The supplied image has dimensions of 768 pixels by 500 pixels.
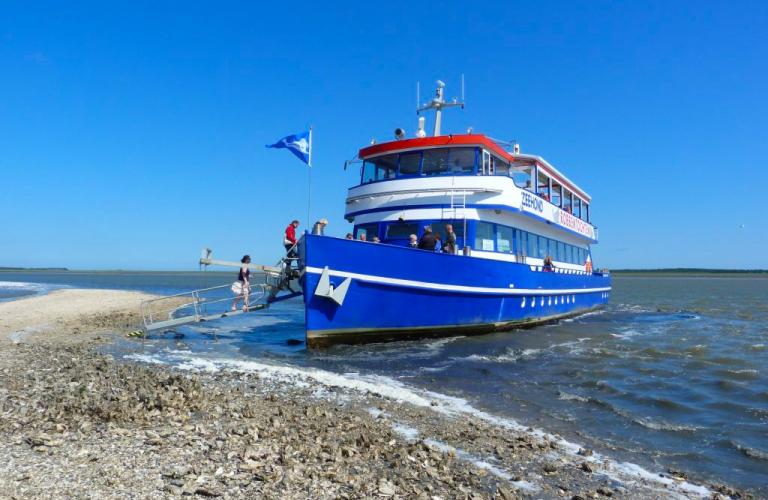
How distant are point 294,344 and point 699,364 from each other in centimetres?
917

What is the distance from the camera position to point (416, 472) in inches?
178

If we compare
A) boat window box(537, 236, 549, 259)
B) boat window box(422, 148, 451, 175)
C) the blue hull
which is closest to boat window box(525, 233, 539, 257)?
boat window box(537, 236, 549, 259)

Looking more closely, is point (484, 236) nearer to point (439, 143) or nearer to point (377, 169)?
point (439, 143)

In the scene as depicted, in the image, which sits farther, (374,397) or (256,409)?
(374,397)

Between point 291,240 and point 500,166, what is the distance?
7181mm

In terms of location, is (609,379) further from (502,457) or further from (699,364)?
(502,457)

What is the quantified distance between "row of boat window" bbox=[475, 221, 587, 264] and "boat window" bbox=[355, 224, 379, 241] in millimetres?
2784

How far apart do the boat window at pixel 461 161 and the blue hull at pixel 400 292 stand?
2.67 m

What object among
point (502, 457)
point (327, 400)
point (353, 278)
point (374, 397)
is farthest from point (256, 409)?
point (353, 278)

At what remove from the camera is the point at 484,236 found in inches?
577

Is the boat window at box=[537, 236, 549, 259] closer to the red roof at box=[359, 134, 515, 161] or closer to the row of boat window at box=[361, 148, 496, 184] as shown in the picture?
the red roof at box=[359, 134, 515, 161]

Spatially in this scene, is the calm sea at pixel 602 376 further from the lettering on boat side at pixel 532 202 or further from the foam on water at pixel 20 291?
the foam on water at pixel 20 291

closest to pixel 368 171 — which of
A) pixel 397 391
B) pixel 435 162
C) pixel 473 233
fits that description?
pixel 435 162

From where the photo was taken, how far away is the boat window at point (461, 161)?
47.5 feet
